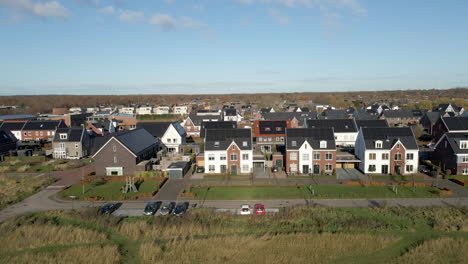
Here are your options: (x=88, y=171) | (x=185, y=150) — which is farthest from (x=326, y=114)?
(x=88, y=171)

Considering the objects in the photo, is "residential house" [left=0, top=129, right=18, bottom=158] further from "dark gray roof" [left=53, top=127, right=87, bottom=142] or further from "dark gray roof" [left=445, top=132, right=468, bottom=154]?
"dark gray roof" [left=445, top=132, right=468, bottom=154]

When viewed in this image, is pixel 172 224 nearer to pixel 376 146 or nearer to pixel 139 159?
pixel 139 159

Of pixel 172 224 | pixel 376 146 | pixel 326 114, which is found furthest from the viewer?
pixel 326 114

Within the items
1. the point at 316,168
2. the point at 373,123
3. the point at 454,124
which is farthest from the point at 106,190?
the point at 454,124

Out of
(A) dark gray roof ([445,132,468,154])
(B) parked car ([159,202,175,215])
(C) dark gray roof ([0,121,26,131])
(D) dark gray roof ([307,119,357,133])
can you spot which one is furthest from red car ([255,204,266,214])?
(C) dark gray roof ([0,121,26,131])

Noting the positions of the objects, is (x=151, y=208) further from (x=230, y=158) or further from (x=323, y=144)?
(x=323, y=144)

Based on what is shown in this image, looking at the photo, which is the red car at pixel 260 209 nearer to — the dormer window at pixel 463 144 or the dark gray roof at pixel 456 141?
the dark gray roof at pixel 456 141

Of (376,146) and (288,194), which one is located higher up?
(376,146)
